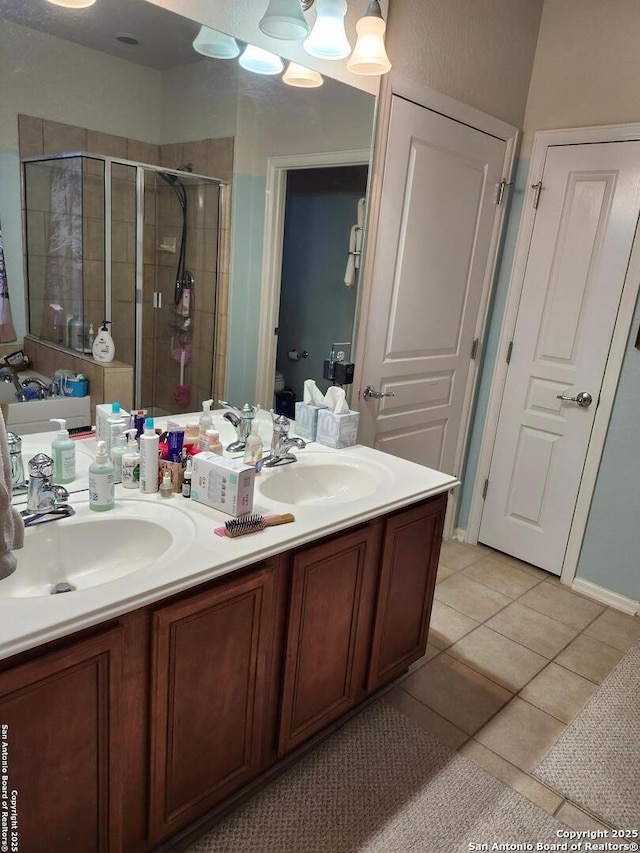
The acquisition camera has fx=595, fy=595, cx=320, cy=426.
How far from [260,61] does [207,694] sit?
5.94ft

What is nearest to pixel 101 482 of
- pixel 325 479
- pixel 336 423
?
pixel 325 479

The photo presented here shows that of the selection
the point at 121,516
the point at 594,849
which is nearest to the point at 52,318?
the point at 121,516

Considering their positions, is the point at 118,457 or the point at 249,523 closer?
the point at 249,523

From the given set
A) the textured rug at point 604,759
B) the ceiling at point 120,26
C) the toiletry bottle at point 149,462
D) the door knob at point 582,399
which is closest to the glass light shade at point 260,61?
the ceiling at point 120,26

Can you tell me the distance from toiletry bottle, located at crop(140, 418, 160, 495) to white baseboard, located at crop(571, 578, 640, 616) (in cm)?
227

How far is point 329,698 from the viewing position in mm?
1767

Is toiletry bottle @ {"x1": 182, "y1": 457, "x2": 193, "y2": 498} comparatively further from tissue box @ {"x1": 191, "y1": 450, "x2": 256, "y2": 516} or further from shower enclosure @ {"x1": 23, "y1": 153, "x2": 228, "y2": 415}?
shower enclosure @ {"x1": 23, "y1": 153, "x2": 228, "y2": 415}

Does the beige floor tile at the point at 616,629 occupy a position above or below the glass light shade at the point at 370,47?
below

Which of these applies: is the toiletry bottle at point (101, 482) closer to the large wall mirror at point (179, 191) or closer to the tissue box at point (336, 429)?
the large wall mirror at point (179, 191)

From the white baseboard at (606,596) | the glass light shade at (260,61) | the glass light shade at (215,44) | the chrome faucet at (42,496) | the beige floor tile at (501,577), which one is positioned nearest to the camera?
the chrome faucet at (42,496)

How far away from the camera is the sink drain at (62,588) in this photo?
4.31 ft

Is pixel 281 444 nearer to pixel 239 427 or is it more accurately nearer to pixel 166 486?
pixel 239 427

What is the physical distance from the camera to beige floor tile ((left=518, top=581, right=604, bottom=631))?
8.82 ft

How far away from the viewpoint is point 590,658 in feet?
7.90
